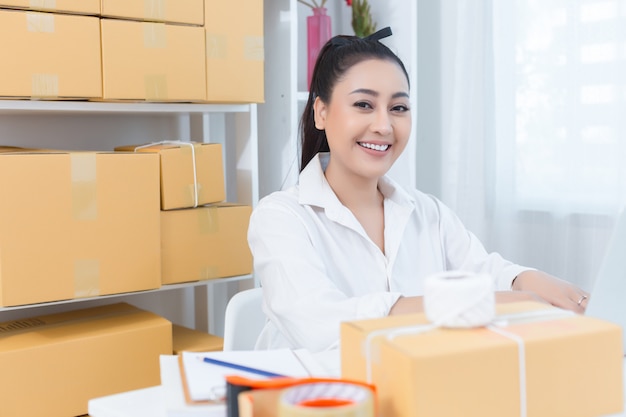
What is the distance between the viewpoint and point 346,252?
1.60m

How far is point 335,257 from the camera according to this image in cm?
158

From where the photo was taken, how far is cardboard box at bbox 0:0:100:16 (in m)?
1.75

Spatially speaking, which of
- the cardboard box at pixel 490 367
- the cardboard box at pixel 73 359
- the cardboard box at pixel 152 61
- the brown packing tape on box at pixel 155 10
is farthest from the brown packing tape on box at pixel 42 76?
the cardboard box at pixel 490 367

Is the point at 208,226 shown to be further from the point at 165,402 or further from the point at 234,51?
the point at 165,402

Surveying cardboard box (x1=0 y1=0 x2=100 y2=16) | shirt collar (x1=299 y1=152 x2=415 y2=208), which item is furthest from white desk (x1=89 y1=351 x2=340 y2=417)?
cardboard box (x1=0 y1=0 x2=100 y2=16)

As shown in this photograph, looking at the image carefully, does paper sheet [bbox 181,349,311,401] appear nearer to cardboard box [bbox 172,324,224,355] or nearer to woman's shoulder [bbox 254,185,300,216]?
woman's shoulder [bbox 254,185,300,216]

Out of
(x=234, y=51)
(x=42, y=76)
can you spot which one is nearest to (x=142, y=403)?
(x=42, y=76)

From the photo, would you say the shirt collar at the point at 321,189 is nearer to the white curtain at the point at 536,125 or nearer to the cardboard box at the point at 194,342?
the cardboard box at the point at 194,342

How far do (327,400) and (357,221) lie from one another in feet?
3.16

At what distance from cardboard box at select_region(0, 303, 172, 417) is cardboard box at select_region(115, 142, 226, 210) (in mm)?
338

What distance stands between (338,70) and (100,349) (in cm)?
91

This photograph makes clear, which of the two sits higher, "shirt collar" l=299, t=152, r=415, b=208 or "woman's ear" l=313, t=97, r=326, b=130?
"woman's ear" l=313, t=97, r=326, b=130

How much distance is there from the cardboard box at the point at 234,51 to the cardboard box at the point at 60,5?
13.0 inches

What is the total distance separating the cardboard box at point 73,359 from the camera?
5.74ft
